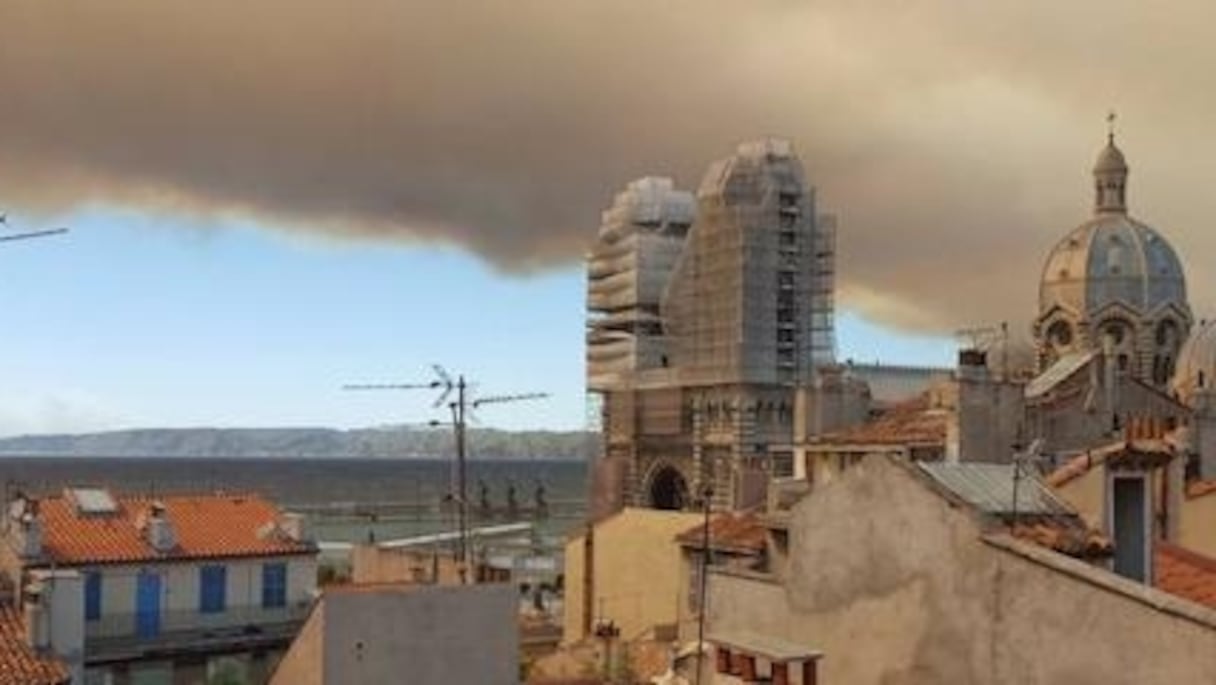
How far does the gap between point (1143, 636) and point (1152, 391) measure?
44.0 meters

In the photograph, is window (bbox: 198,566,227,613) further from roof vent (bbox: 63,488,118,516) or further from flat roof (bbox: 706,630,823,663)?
flat roof (bbox: 706,630,823,663)

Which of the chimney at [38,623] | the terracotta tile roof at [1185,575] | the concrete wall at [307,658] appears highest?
the terracotta tile roof at [1185,575]

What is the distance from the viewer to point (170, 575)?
4081 cm

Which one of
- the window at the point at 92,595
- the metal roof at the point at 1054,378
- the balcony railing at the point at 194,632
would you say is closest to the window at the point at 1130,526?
the balcony railing at the point at 194,632

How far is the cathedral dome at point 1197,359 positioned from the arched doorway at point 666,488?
107 ft

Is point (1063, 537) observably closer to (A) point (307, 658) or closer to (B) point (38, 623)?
(A) point (307, 658)

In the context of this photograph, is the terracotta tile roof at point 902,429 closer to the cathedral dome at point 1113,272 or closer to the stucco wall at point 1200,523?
the stucco wall at point 1200,523

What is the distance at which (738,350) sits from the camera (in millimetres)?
101938

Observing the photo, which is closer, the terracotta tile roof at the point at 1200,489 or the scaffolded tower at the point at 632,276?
the terracotta tile roof at the point at 1200,489

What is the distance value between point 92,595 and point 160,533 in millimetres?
2695

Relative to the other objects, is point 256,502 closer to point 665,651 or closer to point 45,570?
point 45,570

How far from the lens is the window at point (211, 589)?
4141 centimetres

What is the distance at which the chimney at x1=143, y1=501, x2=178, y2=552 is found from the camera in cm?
4109

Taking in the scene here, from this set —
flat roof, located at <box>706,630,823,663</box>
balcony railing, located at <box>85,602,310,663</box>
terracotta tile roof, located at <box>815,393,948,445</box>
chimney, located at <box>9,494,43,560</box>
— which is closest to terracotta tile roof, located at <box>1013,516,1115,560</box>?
flat roof, located at <box>706,630,823,663</box>
